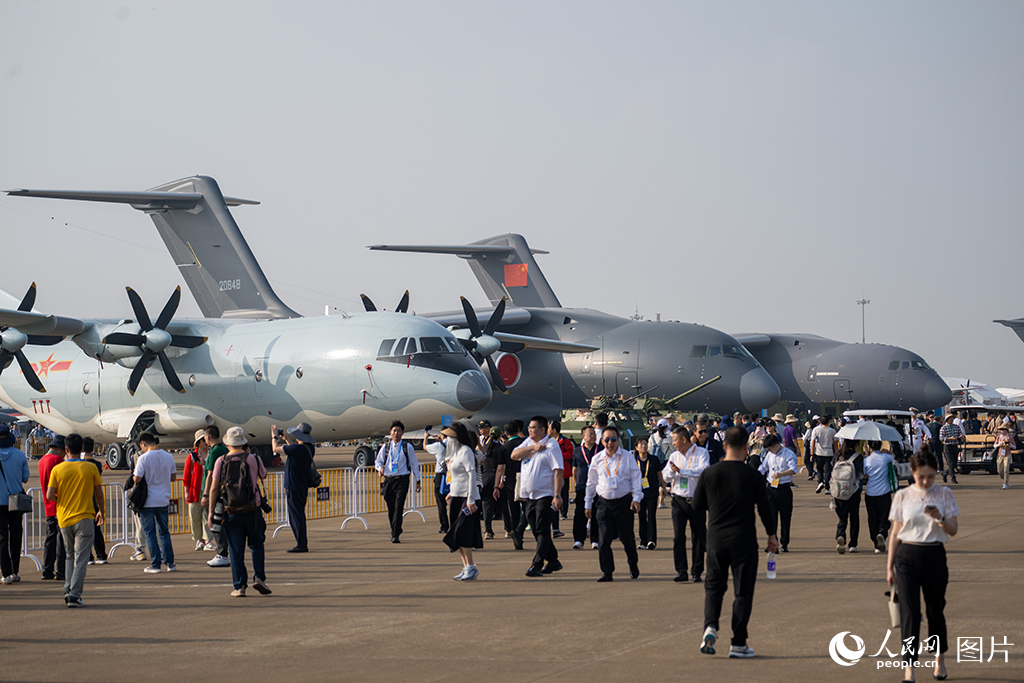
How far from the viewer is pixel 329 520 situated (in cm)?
1856

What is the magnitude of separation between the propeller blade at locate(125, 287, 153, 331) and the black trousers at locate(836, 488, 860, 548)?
18923 mm

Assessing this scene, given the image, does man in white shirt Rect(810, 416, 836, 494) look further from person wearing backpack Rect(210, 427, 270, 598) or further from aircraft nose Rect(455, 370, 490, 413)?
person wearing backpack Rect(210, 427, 270, 598)

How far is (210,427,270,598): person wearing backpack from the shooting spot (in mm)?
10461

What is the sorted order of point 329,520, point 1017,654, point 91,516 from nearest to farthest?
point 1017,654, point 91,516, point 329,520

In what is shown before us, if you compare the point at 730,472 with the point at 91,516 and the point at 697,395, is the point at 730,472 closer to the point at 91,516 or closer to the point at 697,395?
the point at 91,516

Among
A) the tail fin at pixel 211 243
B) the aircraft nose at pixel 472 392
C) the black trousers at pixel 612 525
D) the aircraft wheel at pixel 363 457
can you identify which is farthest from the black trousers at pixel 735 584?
the tail fin at pixel 211 243

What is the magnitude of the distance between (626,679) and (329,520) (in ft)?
40.7

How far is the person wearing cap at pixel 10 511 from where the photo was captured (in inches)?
459

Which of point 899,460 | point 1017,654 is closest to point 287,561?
point 1017,654

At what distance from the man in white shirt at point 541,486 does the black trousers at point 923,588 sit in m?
5.31

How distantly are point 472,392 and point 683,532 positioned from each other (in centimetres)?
1317

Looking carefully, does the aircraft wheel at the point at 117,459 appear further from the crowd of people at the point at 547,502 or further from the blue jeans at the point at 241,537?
the blue jeans at the point at 241,537

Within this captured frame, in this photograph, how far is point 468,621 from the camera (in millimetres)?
9070

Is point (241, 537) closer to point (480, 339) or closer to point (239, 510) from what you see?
point (239, 510)
